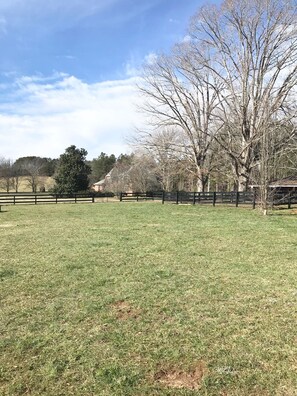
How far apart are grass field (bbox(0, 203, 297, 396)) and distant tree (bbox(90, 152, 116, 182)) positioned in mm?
59591

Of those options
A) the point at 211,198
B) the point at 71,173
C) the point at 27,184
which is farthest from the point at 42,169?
the point at 211,198

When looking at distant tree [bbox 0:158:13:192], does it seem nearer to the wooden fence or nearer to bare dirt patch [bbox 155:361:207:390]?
the wooden fence

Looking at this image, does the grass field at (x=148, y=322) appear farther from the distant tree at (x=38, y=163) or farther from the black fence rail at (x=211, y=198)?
the distant tree at (x=38, y=163)

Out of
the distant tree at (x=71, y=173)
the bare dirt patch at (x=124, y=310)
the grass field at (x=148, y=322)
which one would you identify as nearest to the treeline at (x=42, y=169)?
the distant tree at (x=71, y=173)

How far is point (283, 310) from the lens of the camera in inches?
164

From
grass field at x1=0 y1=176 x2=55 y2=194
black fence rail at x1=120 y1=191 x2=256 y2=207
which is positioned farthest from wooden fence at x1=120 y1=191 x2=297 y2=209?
grass field at x1=0 y1=176 x2=55 y2=194

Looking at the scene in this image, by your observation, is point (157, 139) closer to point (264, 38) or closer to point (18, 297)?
point (264, 38)

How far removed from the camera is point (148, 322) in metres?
3.82

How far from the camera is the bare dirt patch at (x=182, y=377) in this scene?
262 cm

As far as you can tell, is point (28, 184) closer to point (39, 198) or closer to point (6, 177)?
point (6, 177)

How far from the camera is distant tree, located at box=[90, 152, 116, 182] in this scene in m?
66.7

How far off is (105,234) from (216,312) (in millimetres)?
6840

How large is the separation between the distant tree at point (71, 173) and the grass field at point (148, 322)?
38610mm

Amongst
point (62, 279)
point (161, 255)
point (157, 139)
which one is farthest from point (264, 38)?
point (62, 279)
